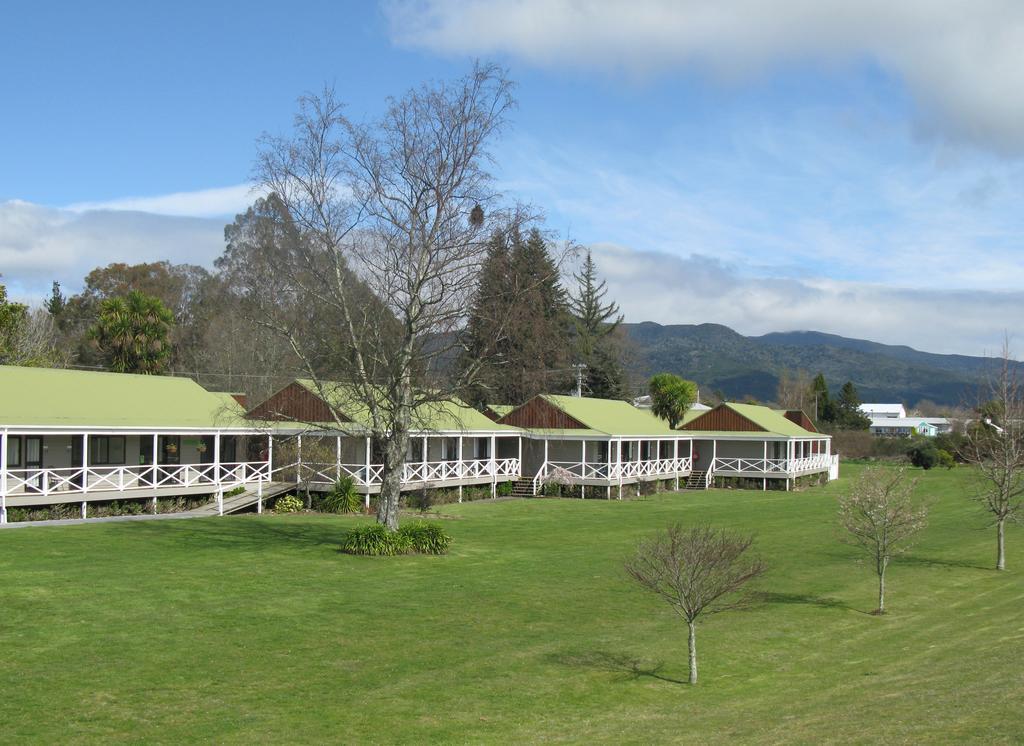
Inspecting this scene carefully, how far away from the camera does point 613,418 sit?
52156mm

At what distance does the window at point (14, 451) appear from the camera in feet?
96.3

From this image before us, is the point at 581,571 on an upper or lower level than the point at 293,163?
lower

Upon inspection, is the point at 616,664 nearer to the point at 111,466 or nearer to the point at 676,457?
the point at 111,466

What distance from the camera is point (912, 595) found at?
21672mm

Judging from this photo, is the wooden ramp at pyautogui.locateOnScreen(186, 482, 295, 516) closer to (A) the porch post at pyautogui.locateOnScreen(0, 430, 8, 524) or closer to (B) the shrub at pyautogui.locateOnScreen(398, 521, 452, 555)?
(A) the porch post at pyautogui.locateOnScreen(0, 430, 8, 524)

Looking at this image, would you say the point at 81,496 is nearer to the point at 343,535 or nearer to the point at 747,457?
the point at 343,535

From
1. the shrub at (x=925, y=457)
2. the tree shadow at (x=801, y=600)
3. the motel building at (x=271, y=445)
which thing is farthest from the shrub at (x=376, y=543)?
the shrub at (x=925, y=457)

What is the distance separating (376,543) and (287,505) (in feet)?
35.3

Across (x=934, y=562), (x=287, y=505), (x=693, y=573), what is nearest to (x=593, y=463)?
(x=287, y=505)

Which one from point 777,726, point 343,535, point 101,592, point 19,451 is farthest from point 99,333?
point 777,726

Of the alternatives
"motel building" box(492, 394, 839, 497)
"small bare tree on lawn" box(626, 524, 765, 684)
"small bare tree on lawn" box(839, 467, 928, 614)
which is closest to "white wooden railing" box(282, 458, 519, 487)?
"motel building" box(492, 394, 839, 497)

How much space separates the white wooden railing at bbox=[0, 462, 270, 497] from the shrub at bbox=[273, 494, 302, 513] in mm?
1183

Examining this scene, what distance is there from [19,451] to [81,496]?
3.39m

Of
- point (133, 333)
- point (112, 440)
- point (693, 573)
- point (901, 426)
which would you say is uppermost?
point (133, 333)
